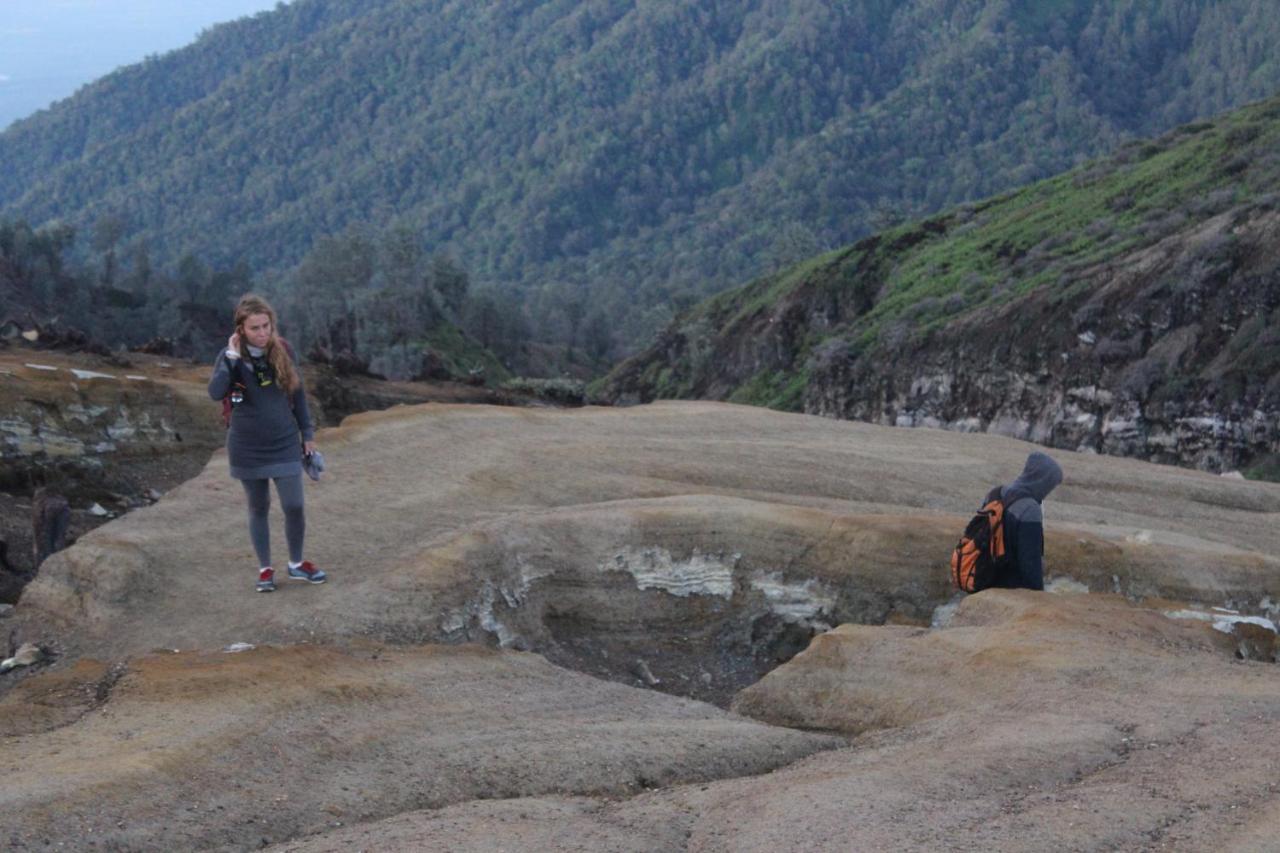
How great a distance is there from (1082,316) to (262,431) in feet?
147

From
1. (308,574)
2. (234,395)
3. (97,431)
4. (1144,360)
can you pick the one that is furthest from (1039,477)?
(1144,360)

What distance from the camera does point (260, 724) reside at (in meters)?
10.5

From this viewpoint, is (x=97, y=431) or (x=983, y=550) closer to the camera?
(x=983, y=550)

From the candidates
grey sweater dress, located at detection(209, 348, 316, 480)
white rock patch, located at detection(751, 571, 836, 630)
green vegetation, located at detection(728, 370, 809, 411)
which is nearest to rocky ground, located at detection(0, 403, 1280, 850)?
white rock patch, located at detection(751, 571, 836, 630)

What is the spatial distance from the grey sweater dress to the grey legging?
0.38ft

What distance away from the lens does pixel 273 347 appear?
14.2m

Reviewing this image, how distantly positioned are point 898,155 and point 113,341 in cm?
12045

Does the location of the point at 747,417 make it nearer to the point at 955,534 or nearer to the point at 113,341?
the point at 955,534

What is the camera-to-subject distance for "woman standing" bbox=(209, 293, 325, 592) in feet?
Answer: 46.2

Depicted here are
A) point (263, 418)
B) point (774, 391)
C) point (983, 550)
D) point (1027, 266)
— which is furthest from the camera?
point (774, 391)

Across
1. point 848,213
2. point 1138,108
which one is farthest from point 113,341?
point 1138,108

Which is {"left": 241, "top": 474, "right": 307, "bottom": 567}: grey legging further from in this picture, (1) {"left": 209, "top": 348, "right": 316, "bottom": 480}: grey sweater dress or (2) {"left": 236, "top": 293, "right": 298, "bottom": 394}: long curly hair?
(2) {"left": 236, "top": 293, "right": 298, "bottom": 394}: long curly hair

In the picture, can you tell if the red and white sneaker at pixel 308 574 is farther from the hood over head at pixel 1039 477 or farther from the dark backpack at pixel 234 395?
the hood over head at pixel 1039 477

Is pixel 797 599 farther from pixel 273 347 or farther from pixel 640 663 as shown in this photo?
pixel 273 347
